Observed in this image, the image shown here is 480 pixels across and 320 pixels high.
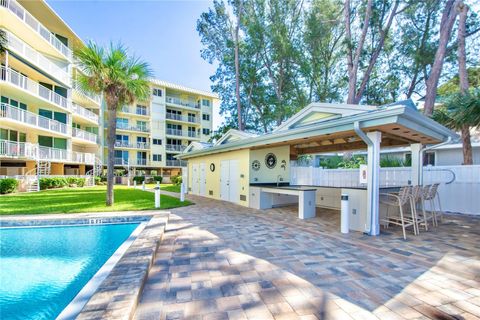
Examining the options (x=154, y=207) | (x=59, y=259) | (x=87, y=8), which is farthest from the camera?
(x=87, y=8)

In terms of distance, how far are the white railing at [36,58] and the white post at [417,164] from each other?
2016 cm

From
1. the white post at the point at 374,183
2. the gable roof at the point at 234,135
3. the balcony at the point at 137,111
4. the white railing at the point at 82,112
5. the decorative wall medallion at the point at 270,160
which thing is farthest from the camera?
the balcony at the point at 137,111

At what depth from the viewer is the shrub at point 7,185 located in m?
13.8

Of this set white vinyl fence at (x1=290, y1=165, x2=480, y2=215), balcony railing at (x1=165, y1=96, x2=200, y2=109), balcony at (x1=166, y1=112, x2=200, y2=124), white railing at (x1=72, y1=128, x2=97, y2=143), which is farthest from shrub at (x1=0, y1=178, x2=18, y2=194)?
balcony railing at (x1=165, y1=96, x2=200, y2=109)

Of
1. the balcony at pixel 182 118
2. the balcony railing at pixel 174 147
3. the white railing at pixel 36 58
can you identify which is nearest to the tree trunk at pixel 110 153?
the white railing at pixel 36 58

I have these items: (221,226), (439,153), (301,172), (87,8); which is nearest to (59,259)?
(221,226)

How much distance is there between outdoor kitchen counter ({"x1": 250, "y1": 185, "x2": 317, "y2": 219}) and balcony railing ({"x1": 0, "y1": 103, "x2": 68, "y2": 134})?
1605 cm

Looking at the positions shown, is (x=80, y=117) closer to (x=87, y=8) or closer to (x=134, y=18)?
(x=87, y=8)

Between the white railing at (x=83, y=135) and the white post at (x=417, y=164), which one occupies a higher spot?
the white railing at (x=83, y=135)

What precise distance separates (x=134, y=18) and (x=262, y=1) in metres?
9.83

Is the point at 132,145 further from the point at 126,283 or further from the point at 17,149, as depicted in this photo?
the point at 126,283

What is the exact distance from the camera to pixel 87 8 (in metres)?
Answer: 13.9

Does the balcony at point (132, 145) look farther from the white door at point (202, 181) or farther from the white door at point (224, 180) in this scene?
the white door at point (224, 180)

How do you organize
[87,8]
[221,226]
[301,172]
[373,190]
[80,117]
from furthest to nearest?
[80,117] → [87,8] → [301,172] → [221,226] → [373,190]
